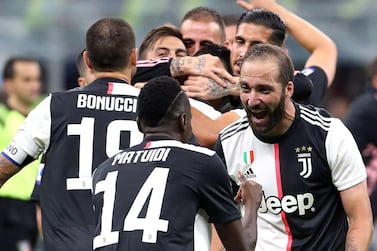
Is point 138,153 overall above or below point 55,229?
above

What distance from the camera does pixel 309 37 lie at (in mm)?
9461

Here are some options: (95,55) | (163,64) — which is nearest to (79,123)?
(95,55)

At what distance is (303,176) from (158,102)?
132cm

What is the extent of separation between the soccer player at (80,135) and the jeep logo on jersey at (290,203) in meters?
0.92

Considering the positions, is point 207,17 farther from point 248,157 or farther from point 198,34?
point 248,157

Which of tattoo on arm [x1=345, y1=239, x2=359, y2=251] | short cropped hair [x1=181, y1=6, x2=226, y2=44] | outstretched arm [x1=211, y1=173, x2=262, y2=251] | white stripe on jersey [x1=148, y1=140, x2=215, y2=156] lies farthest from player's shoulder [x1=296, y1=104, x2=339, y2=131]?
short cropped hair [x1=181, y1=6, x2=226, y2=44]

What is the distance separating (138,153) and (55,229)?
4.81ft

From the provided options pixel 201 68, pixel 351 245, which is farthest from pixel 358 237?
pixel 201 68

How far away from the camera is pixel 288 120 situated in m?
7.55

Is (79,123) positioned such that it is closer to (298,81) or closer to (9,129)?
(298,81)

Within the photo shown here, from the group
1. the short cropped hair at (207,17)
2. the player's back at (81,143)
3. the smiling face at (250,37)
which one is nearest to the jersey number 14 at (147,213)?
the player's back at (81,143)

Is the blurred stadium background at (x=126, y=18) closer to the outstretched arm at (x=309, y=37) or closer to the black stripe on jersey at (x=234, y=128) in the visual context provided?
the outstretched arm at (x=309, y=37)

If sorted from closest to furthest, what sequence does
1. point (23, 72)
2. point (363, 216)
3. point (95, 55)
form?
1. point (363, 216)
2. point (95, 55)
3. point (23, 72)

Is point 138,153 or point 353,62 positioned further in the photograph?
point 353,62
